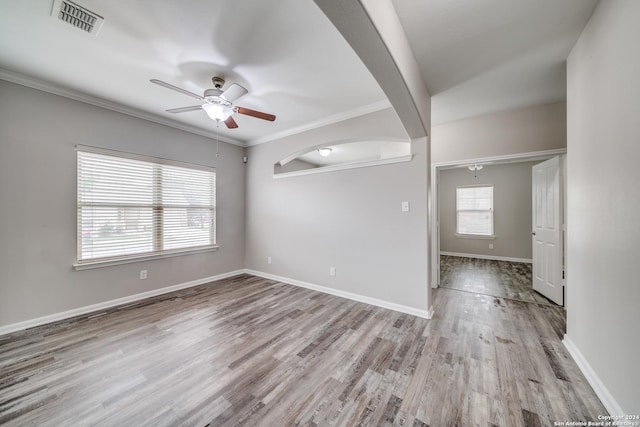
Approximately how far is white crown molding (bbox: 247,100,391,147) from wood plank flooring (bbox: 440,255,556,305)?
3202mm

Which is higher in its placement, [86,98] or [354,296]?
[86,98]

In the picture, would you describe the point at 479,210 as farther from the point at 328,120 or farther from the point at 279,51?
the point at 279,51

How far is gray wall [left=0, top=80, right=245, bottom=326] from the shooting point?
2.41 metres

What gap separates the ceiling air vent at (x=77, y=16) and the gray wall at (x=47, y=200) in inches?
60.9

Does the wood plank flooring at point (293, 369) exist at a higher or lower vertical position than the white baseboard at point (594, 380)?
lower

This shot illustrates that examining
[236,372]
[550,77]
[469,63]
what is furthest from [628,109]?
[236,372]

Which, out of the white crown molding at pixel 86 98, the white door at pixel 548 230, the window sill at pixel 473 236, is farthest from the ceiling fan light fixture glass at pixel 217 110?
the window sill at pixel 473 236

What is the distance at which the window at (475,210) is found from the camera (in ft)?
20.1

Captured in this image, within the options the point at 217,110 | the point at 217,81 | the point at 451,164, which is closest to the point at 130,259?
the point at 217,110

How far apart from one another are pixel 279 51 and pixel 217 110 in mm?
919

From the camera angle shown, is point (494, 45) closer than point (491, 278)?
Yes

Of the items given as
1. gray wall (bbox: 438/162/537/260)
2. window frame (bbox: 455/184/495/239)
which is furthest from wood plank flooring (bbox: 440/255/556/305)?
window frame (bbox: 455/184/495/239)

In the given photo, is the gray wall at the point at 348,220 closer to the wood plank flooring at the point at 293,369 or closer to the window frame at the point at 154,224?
the wood plank flooring at the point at 293,369

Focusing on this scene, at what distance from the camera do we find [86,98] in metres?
2.84
